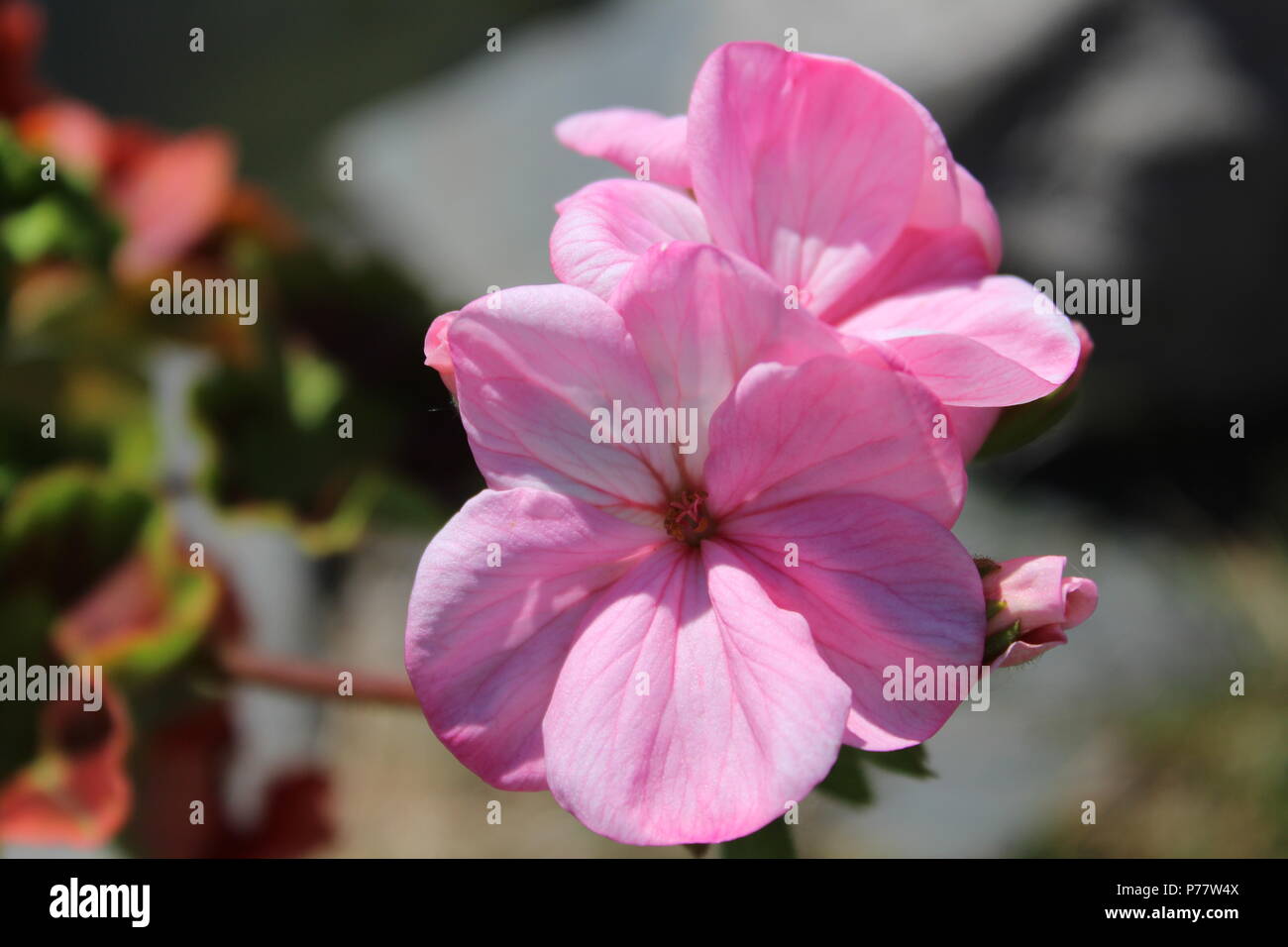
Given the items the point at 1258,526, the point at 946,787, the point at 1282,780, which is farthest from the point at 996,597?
the point at 1258,526

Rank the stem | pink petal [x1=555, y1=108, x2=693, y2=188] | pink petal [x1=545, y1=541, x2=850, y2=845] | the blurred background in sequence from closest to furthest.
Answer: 1. pink petal [x1=545, y1=541, x2=850, y2=845]
2. pink petal [x1=555, y1=108, x2=693, y2=188]
3. the stem
4. the blurred background

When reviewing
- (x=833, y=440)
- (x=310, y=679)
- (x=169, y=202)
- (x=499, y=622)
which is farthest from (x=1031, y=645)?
(x=169, y=202)

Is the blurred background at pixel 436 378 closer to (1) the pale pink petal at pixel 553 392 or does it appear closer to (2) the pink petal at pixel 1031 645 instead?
(1) the pale pink petal at pixel 553 392

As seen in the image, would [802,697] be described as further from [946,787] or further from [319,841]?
[946,787]

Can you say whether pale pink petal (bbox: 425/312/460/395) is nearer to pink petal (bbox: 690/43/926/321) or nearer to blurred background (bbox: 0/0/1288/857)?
pink petal (bbox: 690/43/926/321)

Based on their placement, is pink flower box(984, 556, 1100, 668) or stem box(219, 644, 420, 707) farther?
stem box(219, 644, 420, 707)

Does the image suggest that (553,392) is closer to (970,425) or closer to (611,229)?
(611,229)

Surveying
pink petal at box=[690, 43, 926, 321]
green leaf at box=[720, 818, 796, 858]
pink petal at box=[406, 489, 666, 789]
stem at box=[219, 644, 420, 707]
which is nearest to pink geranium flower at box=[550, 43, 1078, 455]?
pink petal at box=[690, 43, 926, 321]
